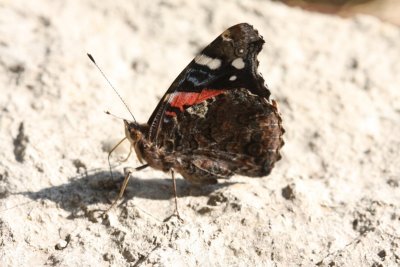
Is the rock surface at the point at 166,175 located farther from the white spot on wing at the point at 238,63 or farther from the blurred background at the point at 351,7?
the white spot on wing at the point at 238,63

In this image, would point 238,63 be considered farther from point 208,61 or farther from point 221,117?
point 221,117

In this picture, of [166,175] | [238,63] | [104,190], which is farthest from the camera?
[166,175]

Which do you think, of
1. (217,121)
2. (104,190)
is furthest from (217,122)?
(104,190)

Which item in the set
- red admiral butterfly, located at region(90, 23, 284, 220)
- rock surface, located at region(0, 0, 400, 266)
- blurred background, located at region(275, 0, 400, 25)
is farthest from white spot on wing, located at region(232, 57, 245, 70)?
blurred background, located at region(275, 0, 400, 25)

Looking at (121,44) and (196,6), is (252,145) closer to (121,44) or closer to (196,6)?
(121,44)

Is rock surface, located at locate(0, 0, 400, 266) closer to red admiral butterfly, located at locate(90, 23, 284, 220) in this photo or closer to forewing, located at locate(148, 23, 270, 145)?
red admiral butterfly, located at locate(90, 23, 284, 220)

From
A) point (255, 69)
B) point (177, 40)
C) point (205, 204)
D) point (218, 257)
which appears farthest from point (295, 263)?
point (177, 40)
